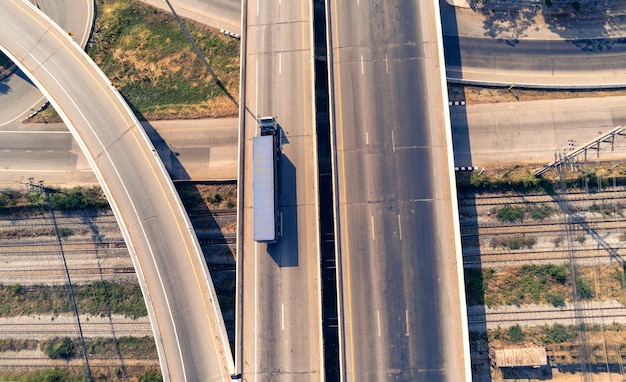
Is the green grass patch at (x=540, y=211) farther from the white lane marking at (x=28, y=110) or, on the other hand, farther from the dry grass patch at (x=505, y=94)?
the white lane marking at (x=28, y=110)

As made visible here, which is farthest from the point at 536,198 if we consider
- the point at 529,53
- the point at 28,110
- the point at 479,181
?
the point at 28,110

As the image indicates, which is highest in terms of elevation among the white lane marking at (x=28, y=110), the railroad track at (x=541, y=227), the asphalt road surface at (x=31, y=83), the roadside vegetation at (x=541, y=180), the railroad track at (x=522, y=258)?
the asphalt road surface at (x=31, y=83)

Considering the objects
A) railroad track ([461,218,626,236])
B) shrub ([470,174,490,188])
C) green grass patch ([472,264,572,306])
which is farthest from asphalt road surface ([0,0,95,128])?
green grass patch ([472,264,572,306])

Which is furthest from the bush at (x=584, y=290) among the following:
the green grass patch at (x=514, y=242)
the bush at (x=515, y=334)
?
the bush at (x=515, y=334)

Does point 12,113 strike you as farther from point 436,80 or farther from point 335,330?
point 436,80

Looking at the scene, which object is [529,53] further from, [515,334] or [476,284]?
[515,334]
